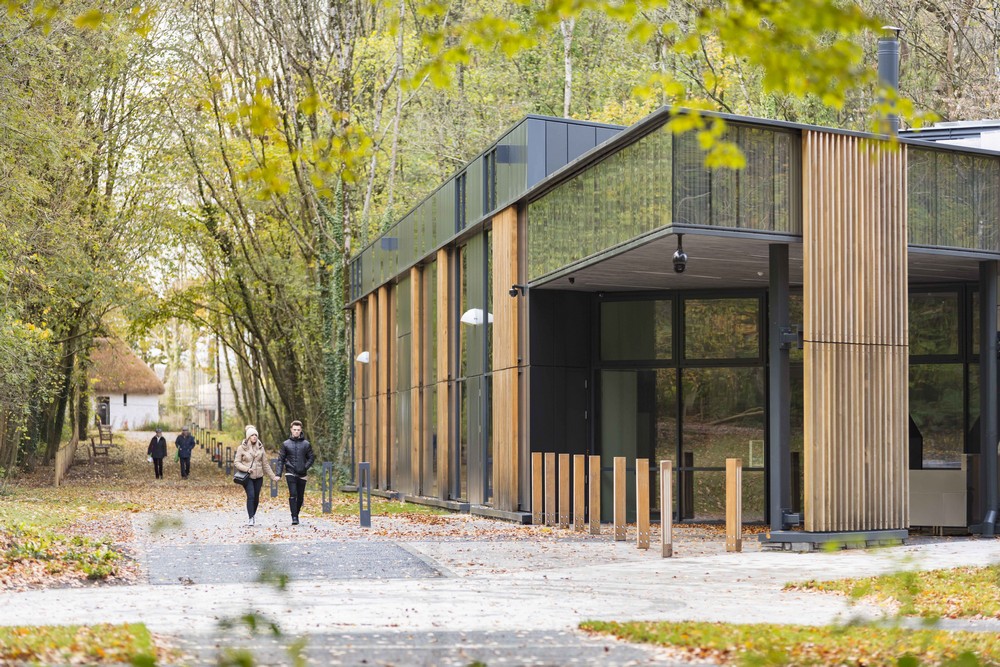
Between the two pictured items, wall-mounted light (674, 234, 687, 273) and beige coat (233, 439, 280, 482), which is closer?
wall-mounted light (674, 234, 687, 273)

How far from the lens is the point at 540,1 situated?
4272cm

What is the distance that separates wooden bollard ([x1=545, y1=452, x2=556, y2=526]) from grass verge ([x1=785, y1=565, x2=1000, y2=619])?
706cm

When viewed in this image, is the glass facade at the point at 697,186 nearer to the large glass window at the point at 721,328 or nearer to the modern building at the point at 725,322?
the modern building at the point at 725,322

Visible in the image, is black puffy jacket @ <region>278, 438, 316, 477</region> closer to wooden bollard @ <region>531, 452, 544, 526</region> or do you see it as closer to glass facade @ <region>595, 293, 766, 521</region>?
wooden bollard @ <region>531, 452, 544, 526</region>

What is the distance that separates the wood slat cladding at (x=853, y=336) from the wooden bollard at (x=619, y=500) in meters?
2.28

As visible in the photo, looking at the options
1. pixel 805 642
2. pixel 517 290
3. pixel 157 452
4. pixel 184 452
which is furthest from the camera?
pixel 184 452

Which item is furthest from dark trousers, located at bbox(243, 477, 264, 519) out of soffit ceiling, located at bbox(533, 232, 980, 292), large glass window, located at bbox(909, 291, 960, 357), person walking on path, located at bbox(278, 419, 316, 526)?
large glass window, located at bbox(909, 291, 960, 357)

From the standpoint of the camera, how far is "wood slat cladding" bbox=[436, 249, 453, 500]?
80.2ft

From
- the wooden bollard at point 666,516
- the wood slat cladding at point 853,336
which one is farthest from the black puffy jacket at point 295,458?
the wood slat cladding at point 853,336

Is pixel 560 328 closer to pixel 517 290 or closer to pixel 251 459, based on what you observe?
pixel 517 290

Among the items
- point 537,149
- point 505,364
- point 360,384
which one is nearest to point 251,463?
point 505,364

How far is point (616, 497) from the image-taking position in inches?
638

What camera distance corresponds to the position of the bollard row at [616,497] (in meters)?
14.6

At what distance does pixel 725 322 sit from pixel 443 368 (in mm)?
6167
